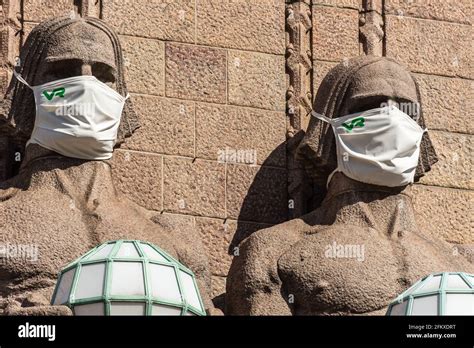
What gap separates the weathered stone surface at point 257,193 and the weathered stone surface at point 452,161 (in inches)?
53.7

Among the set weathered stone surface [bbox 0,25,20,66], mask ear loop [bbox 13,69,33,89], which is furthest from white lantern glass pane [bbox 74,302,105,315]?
weathered stone surface [bbox 0,25,20,66]

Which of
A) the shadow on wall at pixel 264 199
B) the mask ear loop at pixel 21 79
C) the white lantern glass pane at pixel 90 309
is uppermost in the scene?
the mask ear loop at pixel 21 79

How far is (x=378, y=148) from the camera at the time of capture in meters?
19.5

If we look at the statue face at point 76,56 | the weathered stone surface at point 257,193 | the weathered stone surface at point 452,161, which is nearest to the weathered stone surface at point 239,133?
the weathered stone surface at point 257,193

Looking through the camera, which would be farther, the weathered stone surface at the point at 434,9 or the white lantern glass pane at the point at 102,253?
the weathered stone surface at the point at 434,9

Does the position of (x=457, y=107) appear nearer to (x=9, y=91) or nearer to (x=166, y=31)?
(x=166, y=31)

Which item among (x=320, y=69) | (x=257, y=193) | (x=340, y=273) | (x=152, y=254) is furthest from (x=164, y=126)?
(x=152, y=254)

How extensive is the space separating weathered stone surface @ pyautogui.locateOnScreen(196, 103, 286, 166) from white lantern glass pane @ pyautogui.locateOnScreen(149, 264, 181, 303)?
15.7 ft

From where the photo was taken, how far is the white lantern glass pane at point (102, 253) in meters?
16.0

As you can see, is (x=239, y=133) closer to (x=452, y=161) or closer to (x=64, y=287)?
(x=452, y=161)

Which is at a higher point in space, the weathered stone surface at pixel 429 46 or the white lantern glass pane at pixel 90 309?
the weathered stone surface at pixel 429 46

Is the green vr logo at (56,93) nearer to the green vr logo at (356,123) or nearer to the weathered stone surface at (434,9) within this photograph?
the green vr logo at (356,123)

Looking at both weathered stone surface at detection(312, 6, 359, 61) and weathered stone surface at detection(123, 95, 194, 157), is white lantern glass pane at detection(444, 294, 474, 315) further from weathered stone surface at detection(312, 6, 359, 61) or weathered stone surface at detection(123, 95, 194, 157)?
weathered stone surface at detection(312, 6, 359, 61)
